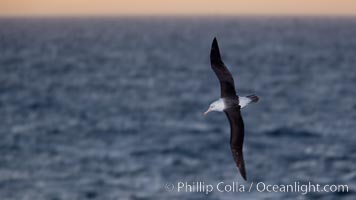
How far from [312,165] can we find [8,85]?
71.5m

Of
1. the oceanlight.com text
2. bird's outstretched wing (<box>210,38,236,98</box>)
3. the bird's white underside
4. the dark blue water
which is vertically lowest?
the oceanlight.com text

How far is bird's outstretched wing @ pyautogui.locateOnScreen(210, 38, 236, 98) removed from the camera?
15.0 metres

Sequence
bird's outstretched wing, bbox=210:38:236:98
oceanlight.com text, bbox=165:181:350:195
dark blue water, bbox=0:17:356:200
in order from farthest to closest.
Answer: dark blue water, bbox=0:17:356:200 < oceanlight.com text, bbox=165:181:350:195 < bird's outstretched wing, bbox=210:38:236:98

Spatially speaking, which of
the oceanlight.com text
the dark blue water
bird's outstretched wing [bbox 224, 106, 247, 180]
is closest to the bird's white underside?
bird's outstretched wing [bbox 224, 106, 247, 180]

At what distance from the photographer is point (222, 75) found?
15.2m

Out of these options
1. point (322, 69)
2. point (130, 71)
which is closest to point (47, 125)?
point (130, 71)

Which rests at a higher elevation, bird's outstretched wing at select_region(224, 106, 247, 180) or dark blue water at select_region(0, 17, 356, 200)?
bird's outstretched wing at select_region(224, 106, 247, 180)

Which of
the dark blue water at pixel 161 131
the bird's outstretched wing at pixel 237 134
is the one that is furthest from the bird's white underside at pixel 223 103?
the dark blue water at pixel 161 131

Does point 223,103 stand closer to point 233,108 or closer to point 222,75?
point 233,108

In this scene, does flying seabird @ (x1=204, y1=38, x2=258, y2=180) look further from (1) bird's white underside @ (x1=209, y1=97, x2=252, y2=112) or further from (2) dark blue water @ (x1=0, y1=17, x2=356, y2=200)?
(2) dark blue water @ (x1=0, y1=17, x2=356, y2=200)

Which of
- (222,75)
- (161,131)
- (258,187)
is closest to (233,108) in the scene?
(222,75)

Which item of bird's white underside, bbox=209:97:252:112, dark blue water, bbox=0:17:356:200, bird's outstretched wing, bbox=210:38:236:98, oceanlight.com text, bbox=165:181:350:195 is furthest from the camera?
dark blue water, bbox=0:17:356:200

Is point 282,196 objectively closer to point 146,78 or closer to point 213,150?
point 213,150

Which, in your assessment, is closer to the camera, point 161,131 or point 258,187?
point 258,187
